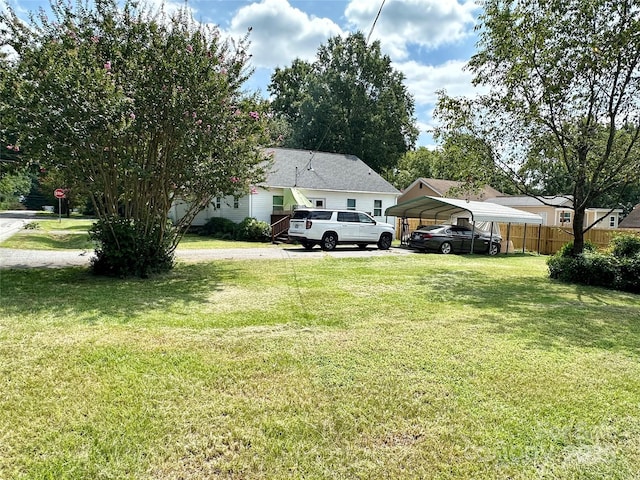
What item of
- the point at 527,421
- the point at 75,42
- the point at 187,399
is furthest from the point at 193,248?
the point at 527,421

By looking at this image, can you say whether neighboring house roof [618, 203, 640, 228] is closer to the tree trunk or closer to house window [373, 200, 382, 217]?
house window [373, 200, 382, 217]

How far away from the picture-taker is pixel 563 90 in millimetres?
10719

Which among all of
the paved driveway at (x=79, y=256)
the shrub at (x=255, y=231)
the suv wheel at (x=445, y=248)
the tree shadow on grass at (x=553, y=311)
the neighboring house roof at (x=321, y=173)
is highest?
the neighboring house roof at (x=321, y=173)

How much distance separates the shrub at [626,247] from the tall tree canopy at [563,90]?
0.88 metres

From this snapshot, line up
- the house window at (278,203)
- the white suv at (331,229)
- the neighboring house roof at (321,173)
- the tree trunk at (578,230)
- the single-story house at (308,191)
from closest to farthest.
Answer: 1. the tree trunk at (578,230)
2. the white suv at (331,229)
3. the single-story house at (308,191)
4. the house window at (278,203)
5. the neighboring house roof at (321,173)

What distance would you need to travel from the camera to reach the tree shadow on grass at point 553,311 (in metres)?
5.32

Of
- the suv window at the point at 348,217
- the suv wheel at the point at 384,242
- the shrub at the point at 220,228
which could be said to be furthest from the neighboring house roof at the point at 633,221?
the shrub at the point at 220,228

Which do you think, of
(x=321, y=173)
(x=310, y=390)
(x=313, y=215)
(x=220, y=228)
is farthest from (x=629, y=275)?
(x=220, y=228)

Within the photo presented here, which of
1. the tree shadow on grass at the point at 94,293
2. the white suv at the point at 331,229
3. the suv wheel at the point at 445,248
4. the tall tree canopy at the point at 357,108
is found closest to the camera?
the tree shadow on grass at the point at 94,293

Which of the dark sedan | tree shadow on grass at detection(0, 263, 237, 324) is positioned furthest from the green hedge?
tree shadow on grass at detection(0, 263, 237, 324)

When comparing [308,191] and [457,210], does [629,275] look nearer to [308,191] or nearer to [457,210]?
[457,210]

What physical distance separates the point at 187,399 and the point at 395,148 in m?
37.2

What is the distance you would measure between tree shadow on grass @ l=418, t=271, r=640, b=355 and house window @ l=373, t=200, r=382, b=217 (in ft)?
49.6

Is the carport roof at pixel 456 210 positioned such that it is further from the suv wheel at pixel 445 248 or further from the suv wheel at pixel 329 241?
the suv wheel at pixel 329 241
